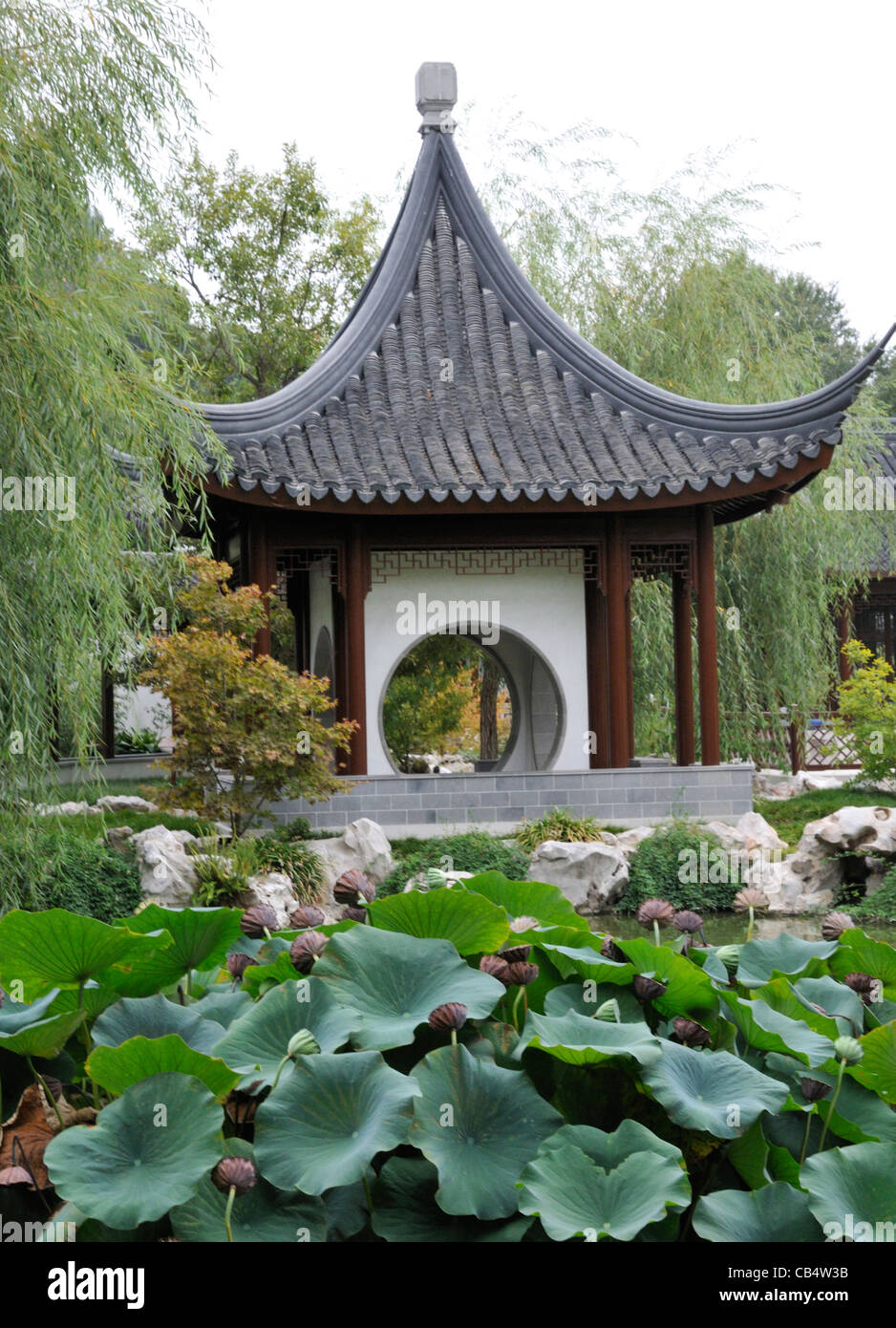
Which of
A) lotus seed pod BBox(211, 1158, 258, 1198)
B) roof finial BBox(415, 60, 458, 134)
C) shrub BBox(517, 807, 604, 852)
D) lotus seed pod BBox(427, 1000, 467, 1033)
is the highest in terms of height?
roof finial BBox(415, 60, 458, 134)

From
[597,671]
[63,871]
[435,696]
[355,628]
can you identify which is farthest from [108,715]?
[63,871]

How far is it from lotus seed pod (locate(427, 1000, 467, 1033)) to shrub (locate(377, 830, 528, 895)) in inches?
278

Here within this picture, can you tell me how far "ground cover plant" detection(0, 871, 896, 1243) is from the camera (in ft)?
4.41

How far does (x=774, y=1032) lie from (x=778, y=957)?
37 cm

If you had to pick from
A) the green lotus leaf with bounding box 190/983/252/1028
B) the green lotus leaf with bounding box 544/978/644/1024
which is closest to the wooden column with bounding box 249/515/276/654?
the green lotus leaf with bounding box 190/983/252/1028

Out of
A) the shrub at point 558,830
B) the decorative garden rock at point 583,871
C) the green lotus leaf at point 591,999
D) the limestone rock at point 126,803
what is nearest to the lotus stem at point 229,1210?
the green lotus leaf at point 591,999

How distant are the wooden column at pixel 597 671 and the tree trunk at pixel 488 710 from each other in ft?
13.1

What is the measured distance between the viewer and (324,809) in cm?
949

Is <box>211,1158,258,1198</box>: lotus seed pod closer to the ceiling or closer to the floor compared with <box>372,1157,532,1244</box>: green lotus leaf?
closer to the ceiling

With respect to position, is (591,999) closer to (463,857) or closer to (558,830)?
(463,857)

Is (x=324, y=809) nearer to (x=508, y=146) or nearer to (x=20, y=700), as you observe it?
(x=20, y=700)

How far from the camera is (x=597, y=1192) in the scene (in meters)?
1.35

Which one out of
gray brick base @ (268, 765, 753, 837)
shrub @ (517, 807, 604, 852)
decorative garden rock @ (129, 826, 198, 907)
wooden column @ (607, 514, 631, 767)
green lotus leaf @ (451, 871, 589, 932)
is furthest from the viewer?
wooden column @ (607, 514, 631, 767)

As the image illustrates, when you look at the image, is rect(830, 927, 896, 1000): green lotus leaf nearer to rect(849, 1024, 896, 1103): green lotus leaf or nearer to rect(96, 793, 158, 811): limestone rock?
rect(849, 1024, 896, 1103): green lotus leaf
